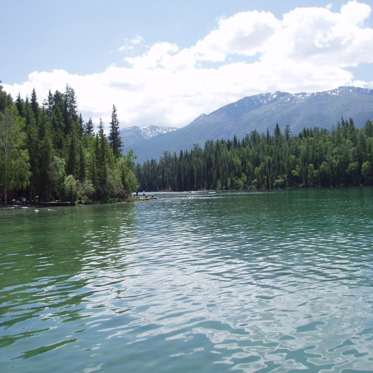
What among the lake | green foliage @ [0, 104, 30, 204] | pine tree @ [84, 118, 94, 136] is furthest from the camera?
pine tree @ [84, 118, 94, 136]

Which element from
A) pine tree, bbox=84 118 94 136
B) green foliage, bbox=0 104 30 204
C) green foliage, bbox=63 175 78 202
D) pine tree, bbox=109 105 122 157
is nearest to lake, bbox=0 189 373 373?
green foliage, bbox=0 104 30 204

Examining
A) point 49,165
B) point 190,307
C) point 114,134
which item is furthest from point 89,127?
point 190,307

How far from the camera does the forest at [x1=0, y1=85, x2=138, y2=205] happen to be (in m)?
104

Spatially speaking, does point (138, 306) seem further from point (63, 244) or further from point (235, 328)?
point (63, 244)

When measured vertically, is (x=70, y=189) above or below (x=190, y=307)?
above

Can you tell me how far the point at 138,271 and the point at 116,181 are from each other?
10312 centimetres

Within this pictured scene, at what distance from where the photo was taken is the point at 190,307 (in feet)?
65.8

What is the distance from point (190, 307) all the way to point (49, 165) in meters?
102

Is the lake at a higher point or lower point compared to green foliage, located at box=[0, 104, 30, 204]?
lower

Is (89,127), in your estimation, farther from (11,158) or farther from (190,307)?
(190,307)

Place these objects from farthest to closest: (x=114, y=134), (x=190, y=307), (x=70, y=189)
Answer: (x=114, y=134)
(x=70, y=189)
(x=190, y=307)

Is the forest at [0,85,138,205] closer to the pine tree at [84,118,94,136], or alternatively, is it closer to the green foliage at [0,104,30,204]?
the green foliage at [0,104,30,204]

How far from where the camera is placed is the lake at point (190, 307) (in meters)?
14.4

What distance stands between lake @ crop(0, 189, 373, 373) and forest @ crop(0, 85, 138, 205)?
2758 inches
